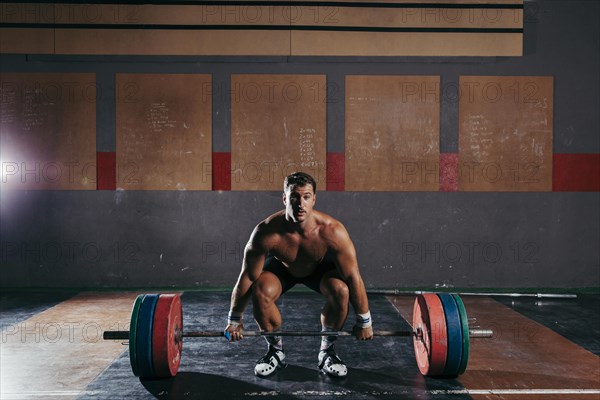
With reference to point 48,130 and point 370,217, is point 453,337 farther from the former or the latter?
point 48,130

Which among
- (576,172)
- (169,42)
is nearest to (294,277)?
(169,42)

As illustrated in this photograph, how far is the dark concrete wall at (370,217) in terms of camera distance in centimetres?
480

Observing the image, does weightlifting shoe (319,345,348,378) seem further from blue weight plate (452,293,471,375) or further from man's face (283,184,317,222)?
man's face (283,184,317,222)

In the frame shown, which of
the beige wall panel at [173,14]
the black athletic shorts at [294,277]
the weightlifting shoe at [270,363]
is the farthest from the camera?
the beige wall panel at [173,14]

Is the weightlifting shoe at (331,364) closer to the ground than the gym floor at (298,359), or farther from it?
farther from it

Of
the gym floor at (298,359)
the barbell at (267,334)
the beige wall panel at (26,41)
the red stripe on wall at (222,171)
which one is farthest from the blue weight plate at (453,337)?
the beige wall panel at (26,41)

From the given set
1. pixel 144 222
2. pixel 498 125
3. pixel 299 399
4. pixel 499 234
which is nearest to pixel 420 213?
pixel 499 234

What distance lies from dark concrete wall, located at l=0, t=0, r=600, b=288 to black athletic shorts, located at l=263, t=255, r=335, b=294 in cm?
214

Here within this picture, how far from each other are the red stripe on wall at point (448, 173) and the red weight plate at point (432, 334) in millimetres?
2443

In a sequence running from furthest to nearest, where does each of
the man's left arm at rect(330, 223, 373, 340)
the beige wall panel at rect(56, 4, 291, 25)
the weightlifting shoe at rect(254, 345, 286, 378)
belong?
the beige wall panel at rect(56, 4, 291, 25) → the weightlifting shoe at rect(254, 345, 286, 378) → the man's left arm at rect(330, 223, 373, 340)

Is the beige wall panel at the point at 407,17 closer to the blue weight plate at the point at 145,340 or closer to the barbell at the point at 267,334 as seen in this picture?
the barbell at the point at 267,334

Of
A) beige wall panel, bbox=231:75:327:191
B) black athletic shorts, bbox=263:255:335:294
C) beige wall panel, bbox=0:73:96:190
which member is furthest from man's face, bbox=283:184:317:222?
beige wall panel, bbox=0:73:96:190

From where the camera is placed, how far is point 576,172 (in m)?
4.84

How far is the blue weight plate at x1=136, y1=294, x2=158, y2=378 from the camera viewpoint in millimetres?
2375
